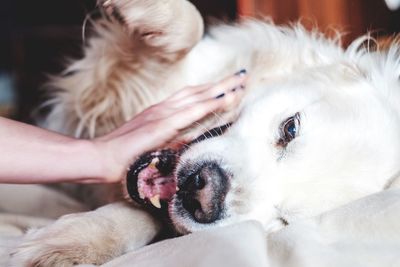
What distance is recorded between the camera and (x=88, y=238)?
1.05 metres

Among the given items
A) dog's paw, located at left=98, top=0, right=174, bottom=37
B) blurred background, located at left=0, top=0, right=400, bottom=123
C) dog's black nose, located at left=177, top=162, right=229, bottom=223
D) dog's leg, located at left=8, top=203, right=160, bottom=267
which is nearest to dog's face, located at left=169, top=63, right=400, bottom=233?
dog's black nose, located at left=177, top=162, right=229, bottom=223

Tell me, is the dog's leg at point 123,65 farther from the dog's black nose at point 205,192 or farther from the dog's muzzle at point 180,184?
the dog's black nose at point 205,192

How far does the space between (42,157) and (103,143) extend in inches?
5.9

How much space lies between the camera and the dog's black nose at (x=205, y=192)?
106 cm

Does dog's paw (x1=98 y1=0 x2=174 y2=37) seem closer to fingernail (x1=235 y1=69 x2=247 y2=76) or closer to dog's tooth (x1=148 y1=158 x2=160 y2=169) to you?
fingernail (x1=235 y1=69 x2=247 y2=76)

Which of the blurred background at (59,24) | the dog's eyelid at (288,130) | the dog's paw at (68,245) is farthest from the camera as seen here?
the blurred background at (59,24)

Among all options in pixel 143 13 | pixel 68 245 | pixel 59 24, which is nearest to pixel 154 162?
pixel 68 245

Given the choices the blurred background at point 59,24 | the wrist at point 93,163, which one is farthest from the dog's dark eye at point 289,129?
the blurred background at point 59,24

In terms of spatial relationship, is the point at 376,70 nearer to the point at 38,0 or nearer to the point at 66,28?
the point at 66,28

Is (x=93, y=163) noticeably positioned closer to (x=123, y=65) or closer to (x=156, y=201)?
(x=156, y=201)

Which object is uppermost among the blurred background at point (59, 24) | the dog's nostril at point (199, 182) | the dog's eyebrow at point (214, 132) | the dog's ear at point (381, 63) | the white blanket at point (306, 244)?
the white blanket at point (306, 244)

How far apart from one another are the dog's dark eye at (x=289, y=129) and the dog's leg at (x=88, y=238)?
0.32 meters

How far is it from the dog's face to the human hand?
0.36ft

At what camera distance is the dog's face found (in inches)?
42.3
